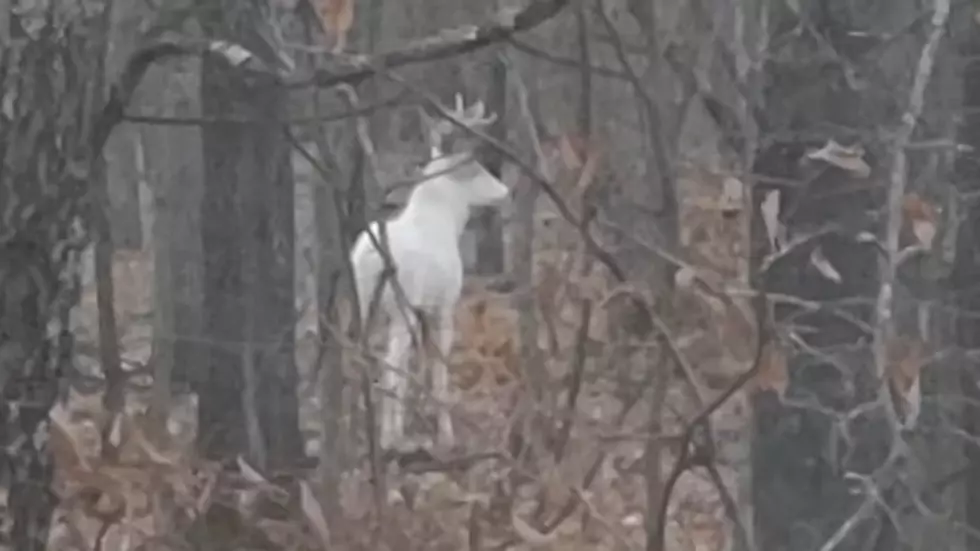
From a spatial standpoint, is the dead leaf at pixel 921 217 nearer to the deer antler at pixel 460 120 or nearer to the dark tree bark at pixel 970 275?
the dark tree bark at pixel 970 275

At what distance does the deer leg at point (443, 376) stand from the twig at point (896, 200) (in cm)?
29

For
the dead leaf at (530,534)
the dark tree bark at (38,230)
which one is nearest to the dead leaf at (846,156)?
the dead leaf at (530,534)

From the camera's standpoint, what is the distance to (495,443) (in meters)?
0.84

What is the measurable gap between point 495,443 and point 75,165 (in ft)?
1.23

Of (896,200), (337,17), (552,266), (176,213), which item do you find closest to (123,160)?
(176,213)

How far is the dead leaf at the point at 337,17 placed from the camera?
845mm

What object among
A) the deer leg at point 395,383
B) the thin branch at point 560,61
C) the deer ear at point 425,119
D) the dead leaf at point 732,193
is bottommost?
the deer leg at point 395,383

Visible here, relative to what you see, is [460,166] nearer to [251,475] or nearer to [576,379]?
[576,379]

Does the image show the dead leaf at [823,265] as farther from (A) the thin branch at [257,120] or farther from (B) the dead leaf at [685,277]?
(A) the thin branch at [257,120]

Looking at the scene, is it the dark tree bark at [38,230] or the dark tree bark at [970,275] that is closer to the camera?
the dark tree bark at [970,275]

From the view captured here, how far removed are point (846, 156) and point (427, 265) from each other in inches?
11.5

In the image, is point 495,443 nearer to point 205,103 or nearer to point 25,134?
point 205,103

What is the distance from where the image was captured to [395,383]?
0.85m

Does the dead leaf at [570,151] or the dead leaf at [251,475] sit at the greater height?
the dead leaf at [570,151]
